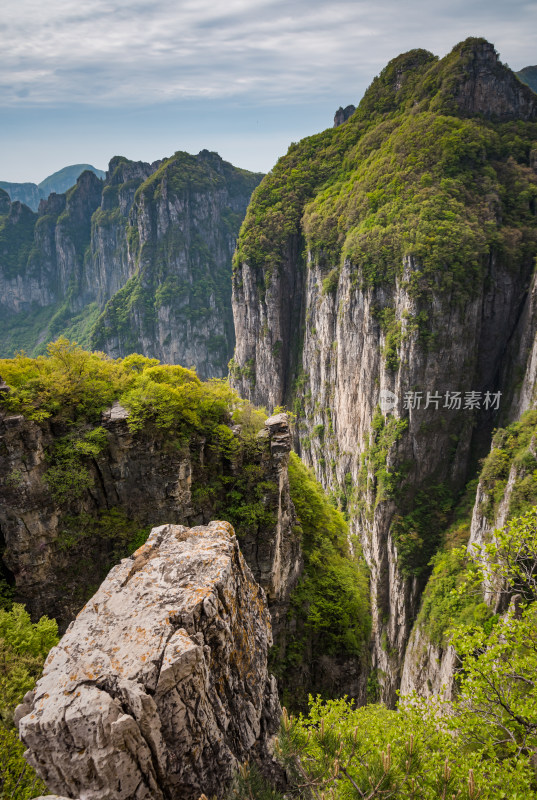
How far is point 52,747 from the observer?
5.25 meters

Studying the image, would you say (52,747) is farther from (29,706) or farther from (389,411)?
(389,411)

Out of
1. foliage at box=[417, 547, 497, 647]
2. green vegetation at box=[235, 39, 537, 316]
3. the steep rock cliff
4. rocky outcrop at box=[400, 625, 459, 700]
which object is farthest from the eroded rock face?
green vegetation at box=[235, 39, 537, 316]

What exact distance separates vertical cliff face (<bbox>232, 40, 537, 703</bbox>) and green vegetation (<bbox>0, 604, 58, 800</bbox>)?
34.1m

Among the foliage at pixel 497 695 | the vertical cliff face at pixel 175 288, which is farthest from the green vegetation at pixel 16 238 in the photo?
the foliage at pixel 497 695

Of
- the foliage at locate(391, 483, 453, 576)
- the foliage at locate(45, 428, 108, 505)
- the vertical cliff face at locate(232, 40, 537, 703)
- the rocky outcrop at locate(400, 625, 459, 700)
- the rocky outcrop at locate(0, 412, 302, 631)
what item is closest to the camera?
the rocky outcrop at locate(0, 412, 302, 631)

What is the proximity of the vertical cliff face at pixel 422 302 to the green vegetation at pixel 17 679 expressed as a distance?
112 ft

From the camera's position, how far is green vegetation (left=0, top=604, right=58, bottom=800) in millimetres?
7883

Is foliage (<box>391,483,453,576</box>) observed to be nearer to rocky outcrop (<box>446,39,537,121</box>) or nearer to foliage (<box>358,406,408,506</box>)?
foliage (<box>358,406,408,506</box>)

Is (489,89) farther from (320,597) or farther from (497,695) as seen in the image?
(497,695)

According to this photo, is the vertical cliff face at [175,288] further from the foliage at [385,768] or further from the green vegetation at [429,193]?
the foliage at [385,768]

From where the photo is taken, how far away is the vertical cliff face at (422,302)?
4066cm

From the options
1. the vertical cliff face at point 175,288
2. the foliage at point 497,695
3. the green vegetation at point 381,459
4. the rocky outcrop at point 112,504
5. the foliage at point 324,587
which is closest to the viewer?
the foliage at point 497,695

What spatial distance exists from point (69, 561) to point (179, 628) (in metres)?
11.1

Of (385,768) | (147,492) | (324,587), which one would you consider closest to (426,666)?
(324,587)
